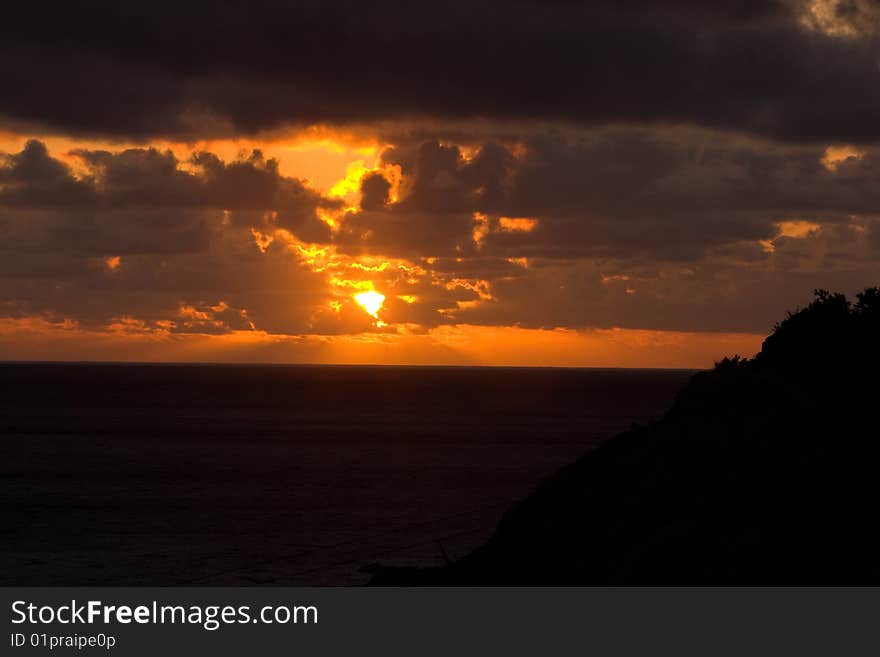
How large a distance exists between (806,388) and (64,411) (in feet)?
583

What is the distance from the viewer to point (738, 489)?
2881cm

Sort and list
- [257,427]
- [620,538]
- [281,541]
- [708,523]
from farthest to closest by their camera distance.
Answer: [257,427]
[281,541]
[620,538]
[708,523]

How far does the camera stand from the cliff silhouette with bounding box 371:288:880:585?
86.0ft

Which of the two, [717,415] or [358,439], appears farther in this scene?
[358,439]

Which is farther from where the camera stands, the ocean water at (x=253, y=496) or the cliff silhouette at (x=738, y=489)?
the ocean water at (x=253, y=496)

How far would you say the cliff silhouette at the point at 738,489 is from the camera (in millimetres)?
26219

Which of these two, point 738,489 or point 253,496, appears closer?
point 738,489

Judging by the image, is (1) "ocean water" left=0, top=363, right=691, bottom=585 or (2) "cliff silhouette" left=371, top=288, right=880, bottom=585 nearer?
Answer: (2) "cliff silhouette" left=371, top=288, right=880, bottom=585

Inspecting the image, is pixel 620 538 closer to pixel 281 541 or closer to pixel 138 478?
pixel 281 541

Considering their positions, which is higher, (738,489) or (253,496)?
(738,489)
